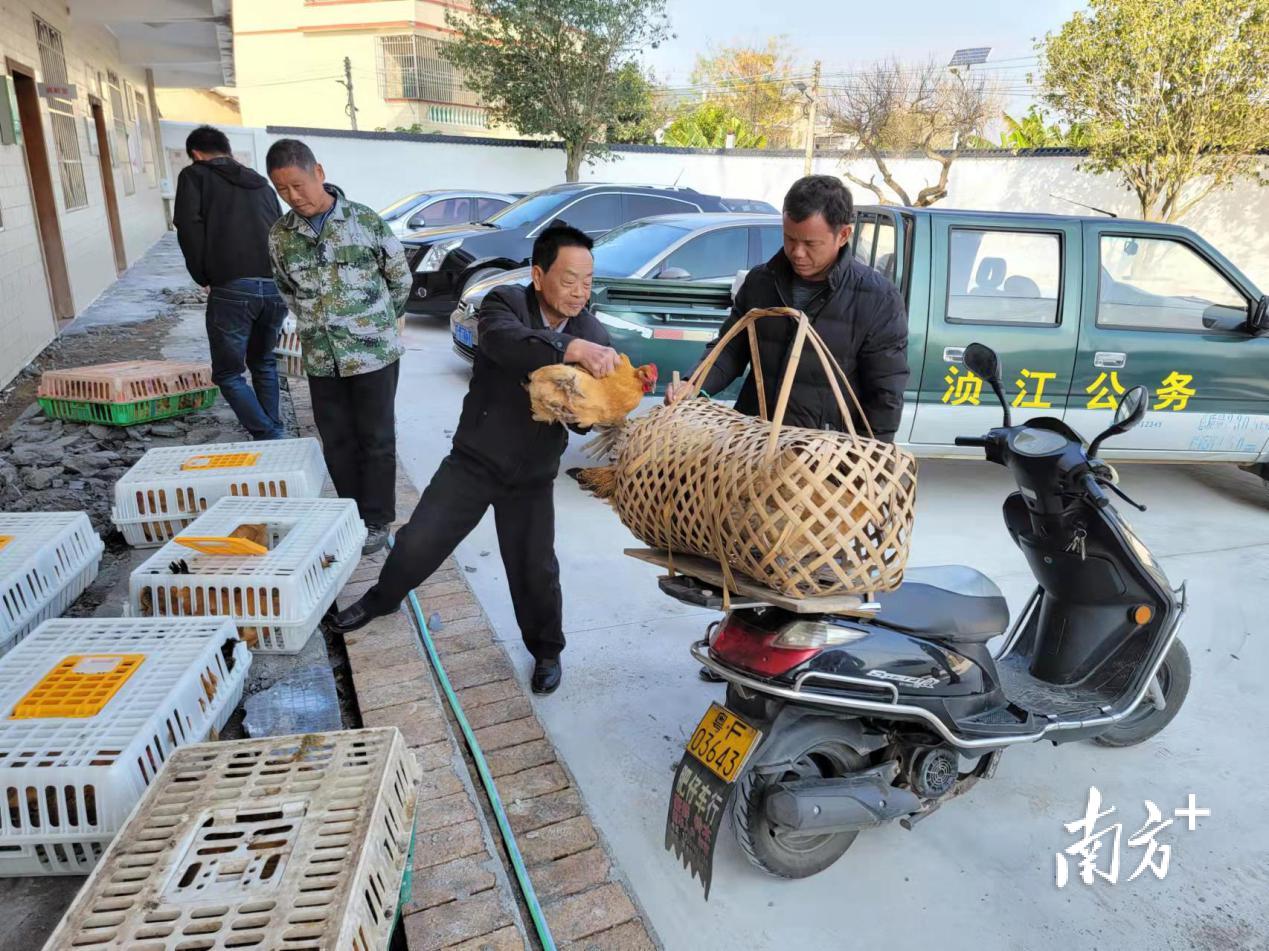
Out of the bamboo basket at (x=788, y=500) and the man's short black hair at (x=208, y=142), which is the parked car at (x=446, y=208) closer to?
the man's short black hair at (x=208, y=142)

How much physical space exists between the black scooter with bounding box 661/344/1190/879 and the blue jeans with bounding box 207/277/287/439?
3.32 metres

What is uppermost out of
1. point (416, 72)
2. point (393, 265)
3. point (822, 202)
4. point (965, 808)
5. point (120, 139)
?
point (416, 72)

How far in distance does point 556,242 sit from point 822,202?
790 mm

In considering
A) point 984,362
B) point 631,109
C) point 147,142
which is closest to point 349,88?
point 147,142

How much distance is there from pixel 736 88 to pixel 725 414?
4035 cm

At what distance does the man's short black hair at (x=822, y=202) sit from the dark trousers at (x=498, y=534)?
1171mm

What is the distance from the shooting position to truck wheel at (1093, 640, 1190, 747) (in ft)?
9.27

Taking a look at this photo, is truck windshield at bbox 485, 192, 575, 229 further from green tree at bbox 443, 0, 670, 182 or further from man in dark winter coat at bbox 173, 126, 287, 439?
green tree at bbox 443, 0, 670, 182

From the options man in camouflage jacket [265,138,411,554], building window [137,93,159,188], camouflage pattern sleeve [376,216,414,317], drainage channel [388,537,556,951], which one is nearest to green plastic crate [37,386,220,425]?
man in camouflage jacket [265,138,411,554]

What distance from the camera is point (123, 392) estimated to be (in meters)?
4.94

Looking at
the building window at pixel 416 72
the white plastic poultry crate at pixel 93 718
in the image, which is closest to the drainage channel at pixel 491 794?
the white plastic poultry crate at pixel 93 718

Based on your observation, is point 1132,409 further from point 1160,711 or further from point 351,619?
point 351,619

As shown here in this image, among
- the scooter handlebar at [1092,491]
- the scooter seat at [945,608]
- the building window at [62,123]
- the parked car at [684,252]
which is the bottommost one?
the scooter seat at [945,608]

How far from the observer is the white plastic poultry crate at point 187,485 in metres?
3.39
